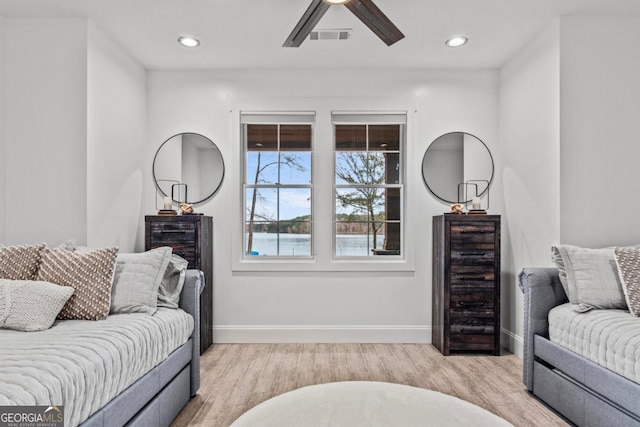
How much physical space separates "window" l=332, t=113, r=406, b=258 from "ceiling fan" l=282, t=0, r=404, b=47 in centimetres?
165

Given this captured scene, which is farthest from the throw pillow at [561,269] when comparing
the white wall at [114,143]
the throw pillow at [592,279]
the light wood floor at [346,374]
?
the white wall at [114,143]

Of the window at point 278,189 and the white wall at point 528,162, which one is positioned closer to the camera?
the white wall at point 528,162

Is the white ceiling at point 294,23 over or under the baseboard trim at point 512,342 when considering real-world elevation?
over

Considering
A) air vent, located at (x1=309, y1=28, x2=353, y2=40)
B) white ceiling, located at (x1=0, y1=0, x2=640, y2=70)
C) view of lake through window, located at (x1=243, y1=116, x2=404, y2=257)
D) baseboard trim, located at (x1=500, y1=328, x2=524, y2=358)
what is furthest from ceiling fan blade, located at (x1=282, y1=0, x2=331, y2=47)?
baseboard trim, located at (x1=500, y1=328, x2=524, y2=358)

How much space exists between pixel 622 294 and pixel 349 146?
2.62 m

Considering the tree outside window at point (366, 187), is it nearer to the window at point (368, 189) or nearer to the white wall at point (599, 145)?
the window at point (368, 189)

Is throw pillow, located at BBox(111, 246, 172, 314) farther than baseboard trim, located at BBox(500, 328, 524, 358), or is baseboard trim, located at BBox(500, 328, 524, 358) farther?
baseboard trim, located at BBox(500, 328, 524, 358)

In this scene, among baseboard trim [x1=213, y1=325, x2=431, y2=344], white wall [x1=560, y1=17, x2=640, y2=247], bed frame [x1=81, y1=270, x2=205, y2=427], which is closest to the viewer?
→ bed frame [x1=81, y1=270, x2=205, y2=427]

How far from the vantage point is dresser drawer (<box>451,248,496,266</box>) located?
11.5 feet

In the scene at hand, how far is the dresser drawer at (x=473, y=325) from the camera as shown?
3502 mm

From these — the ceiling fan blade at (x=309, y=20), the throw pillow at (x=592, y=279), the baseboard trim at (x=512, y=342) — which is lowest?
the baseboard trim at (x=512, y=342)

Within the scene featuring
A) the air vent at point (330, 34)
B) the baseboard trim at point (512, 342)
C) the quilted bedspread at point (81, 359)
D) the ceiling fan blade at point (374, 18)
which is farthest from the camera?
the baseboard trim at point (512, 342)

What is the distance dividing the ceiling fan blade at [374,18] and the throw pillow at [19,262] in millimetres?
2349

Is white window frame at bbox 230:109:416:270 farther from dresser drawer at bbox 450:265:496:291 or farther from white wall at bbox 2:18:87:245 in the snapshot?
white wall at bbox 2:18:87:245
